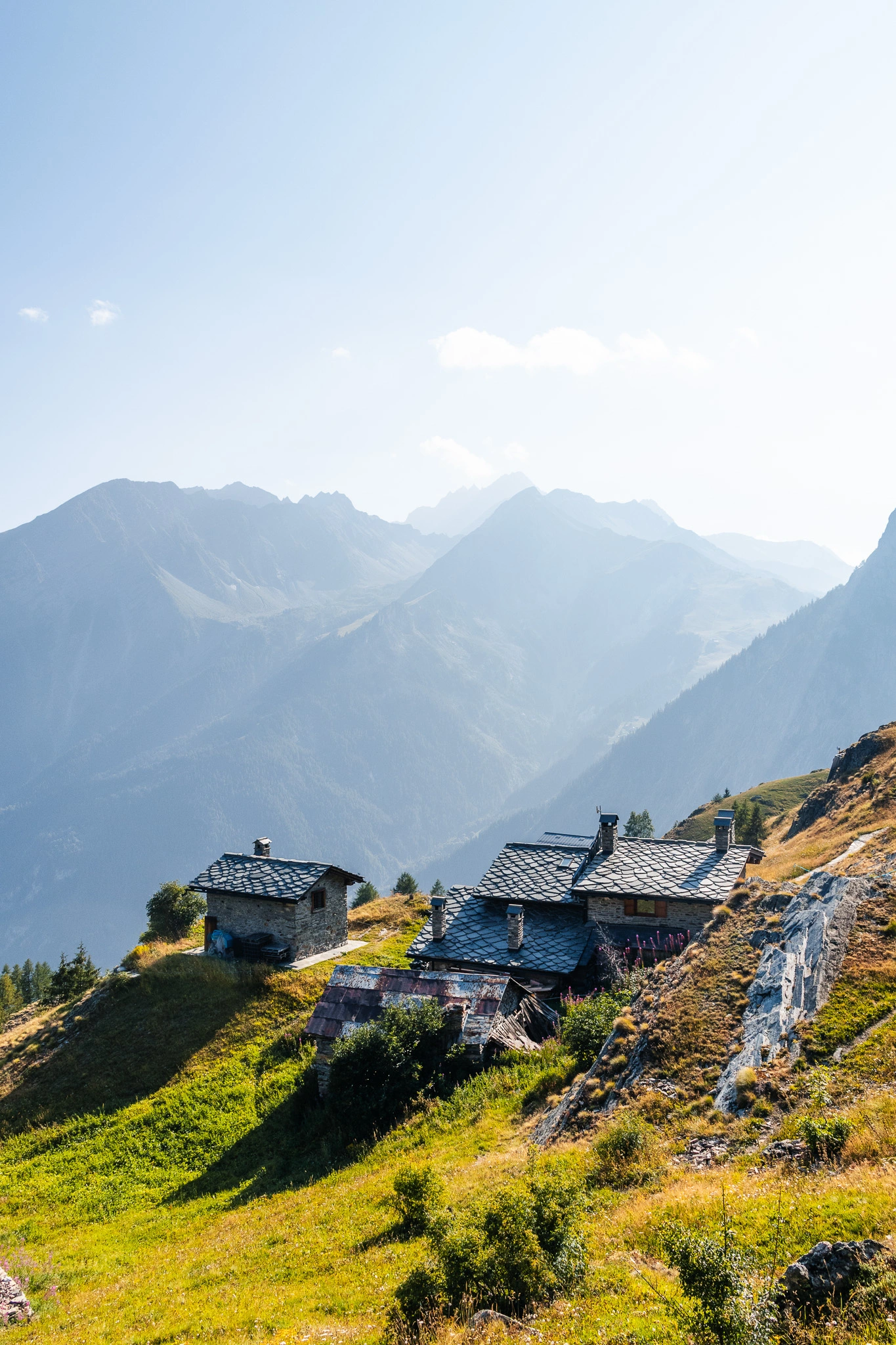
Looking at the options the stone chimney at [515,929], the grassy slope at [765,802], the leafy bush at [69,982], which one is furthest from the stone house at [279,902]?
the grassy slope at [765,802]

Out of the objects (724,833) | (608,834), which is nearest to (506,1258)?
(608,834)

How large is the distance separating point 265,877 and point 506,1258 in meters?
32.7

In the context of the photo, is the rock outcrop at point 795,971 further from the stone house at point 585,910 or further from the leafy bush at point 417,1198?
the stone house at point 585,910

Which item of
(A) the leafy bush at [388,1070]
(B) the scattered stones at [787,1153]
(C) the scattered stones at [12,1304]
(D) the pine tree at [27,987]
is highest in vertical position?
(B) the scattered stones at [787,1153]

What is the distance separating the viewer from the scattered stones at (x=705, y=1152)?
12.5 m

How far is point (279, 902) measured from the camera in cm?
3931

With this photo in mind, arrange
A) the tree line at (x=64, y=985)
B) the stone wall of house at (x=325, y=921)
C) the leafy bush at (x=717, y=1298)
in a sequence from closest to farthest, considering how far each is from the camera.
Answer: the leafy bush at (x=717, y=1298)
the stone wall of house at (x=325, y=921)
the tree line at (x=64, y=985)

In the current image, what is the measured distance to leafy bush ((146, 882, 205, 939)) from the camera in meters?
51.1

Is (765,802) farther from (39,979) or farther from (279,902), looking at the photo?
(39,979)

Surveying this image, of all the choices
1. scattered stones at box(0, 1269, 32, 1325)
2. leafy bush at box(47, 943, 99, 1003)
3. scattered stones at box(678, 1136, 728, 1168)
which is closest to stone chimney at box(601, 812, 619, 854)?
scattered stones at box(678, 1136, 728, 1168)

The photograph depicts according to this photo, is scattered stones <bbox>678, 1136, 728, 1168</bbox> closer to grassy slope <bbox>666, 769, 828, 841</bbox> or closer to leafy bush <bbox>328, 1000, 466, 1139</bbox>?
leafy bush <bbox>328, 1000, 466, 1139</bbox>

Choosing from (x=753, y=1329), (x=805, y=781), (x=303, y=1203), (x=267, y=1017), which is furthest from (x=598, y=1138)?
(x=805, y=781)

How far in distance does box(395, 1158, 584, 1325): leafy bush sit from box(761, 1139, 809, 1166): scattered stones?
3.22m

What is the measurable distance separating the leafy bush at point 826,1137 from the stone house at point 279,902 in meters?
30.3
